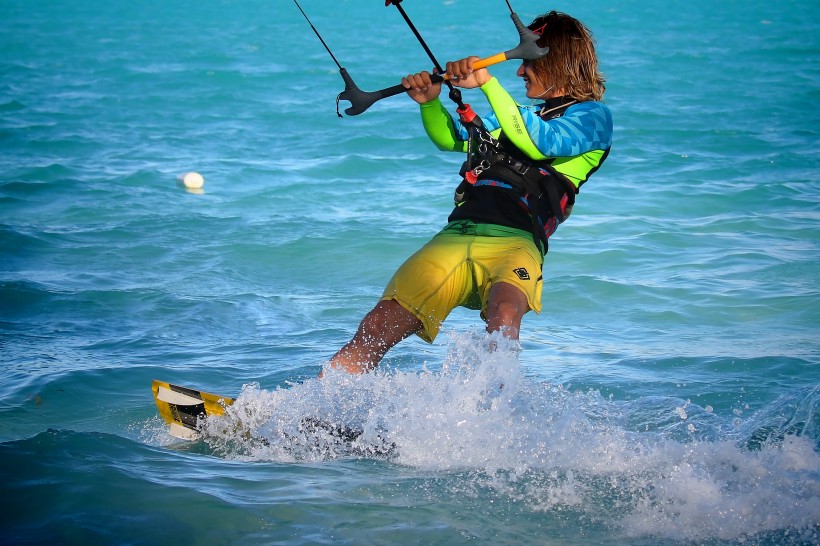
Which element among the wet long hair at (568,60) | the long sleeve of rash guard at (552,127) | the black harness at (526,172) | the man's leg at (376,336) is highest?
the wet long hair at (568,60)

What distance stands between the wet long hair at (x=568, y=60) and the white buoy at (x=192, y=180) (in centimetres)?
849

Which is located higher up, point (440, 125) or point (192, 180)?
point (440, 125)

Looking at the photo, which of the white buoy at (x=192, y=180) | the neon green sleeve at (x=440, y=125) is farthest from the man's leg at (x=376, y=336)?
the white buoy at (x=192, y=180)

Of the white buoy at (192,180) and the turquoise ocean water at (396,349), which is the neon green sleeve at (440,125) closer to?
the turquoise ocean water at (396,349)

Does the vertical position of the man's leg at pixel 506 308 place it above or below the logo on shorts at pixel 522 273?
below

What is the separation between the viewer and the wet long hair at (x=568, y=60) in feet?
14.3

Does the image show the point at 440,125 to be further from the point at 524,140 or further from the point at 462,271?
the point at 462,271

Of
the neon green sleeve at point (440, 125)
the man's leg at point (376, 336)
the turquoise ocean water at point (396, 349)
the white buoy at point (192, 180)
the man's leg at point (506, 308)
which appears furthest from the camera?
the white buoy at point (192, 180)

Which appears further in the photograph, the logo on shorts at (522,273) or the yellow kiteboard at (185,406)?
the yellow kiteboard at (185,406)

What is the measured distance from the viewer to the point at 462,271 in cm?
433

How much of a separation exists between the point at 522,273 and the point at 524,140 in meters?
0.57

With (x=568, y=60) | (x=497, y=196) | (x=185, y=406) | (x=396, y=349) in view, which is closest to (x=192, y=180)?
(x=396, y=349)

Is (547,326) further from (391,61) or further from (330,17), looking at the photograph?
(330,17)

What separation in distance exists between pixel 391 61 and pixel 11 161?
1201 cm
